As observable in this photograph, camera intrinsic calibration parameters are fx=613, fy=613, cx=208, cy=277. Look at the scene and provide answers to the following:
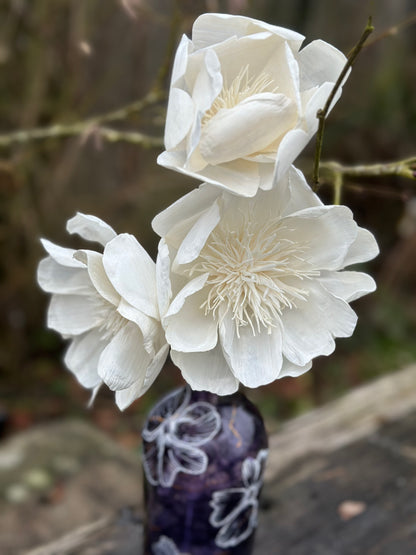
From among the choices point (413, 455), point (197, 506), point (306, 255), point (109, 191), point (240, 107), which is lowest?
point (109, 191)

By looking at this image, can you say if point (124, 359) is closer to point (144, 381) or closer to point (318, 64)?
point (144, 381)

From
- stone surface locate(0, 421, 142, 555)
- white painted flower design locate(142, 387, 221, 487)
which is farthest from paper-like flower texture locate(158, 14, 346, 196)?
stone surface locate(0, 421, 142, 555)

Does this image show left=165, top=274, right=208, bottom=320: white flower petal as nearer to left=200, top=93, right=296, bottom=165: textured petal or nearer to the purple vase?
left=200, top=93, right=296, bottom=165: textured petal

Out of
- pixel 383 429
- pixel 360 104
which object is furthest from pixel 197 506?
pixel 360 104

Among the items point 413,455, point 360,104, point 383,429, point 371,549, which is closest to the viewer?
point 371,549

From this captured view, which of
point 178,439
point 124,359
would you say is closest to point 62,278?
point 124,359

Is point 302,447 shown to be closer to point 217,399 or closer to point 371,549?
point 371,549
